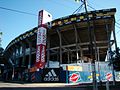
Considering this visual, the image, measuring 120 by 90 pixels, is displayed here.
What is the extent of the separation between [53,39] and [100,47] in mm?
15600

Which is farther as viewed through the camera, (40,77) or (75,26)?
(75,26)

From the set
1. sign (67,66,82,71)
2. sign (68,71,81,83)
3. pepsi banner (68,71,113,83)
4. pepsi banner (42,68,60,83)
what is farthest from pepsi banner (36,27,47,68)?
pepsi banner (68,71,113,83)

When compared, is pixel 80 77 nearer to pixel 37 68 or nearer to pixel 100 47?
pixel 37 68

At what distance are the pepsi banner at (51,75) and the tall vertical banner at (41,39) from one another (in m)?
1.73

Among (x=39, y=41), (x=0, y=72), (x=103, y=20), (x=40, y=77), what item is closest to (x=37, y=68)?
(x=40, y=77)

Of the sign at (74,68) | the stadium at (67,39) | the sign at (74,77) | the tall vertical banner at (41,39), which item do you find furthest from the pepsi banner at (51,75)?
the sign at (74,77)

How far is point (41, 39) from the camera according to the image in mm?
45938

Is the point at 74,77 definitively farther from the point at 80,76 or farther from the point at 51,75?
the point at 51,75

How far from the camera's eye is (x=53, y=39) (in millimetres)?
57406

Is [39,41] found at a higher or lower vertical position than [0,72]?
higher

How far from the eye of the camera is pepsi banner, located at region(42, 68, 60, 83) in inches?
1628

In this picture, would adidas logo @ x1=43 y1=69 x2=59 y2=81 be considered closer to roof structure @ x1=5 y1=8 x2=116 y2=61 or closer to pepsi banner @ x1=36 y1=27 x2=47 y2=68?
pepsi banner @ x1=36 y1=27 x2=47 y2=68

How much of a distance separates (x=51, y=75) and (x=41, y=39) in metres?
9.08

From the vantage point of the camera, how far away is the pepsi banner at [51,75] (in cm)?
4134
